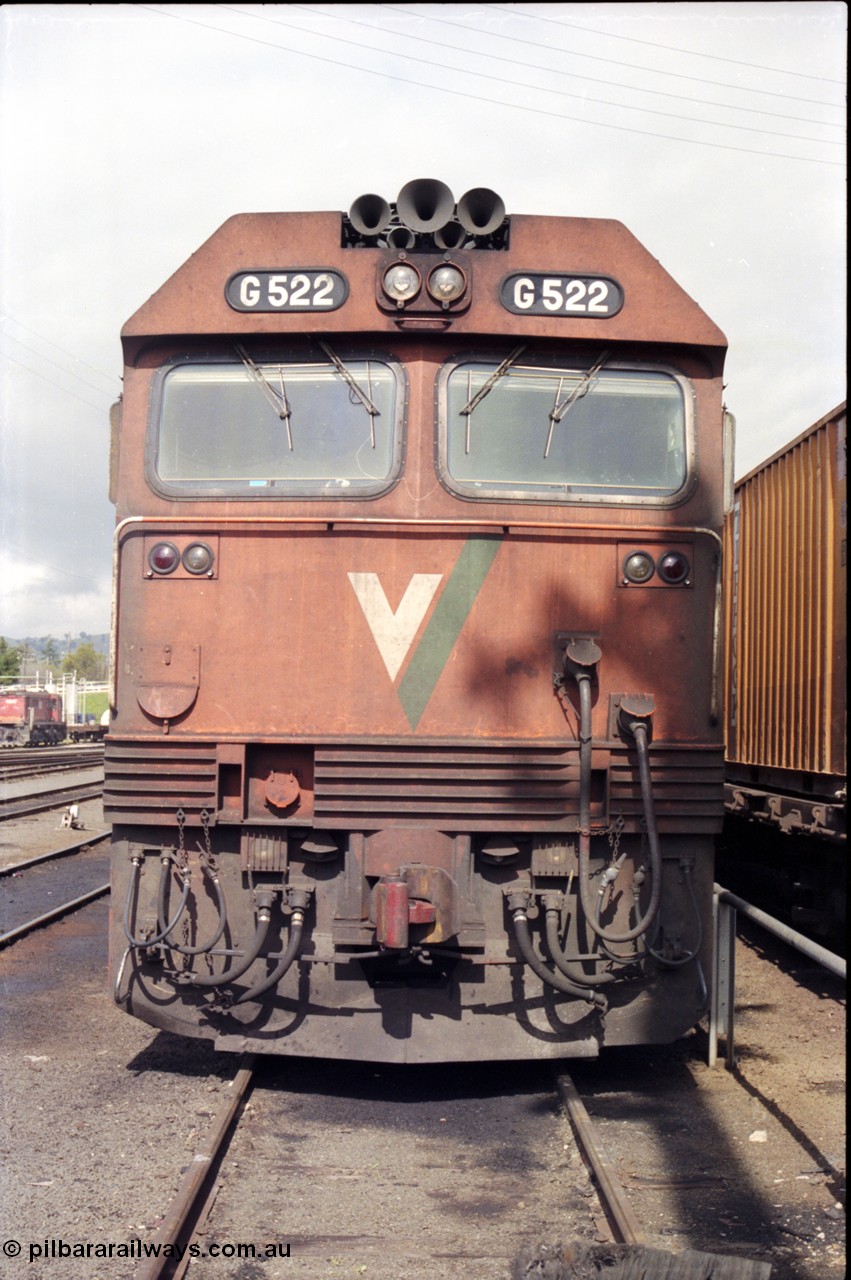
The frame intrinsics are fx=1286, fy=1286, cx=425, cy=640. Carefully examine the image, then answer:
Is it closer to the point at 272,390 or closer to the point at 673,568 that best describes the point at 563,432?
the point at 673,568

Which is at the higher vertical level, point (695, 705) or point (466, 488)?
point (466, 488)

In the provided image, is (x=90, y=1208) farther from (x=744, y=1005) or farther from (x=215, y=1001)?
(x=744, y=1005)

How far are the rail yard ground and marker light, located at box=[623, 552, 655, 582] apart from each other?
7.83ft

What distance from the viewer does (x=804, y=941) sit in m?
4.83

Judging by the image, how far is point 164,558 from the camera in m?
5.78

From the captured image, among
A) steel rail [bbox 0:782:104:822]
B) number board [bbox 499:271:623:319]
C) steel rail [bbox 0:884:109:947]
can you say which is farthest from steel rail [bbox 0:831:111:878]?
number board [bbox 499:271:623:319]

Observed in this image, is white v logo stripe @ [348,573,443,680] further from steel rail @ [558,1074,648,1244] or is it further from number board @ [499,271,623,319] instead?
steel rail @ [558,1074,648,1244]

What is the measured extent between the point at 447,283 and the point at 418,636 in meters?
1.57

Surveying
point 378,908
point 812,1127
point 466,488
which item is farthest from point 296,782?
point 812,1127

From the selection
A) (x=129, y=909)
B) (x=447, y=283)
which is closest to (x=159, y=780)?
(x=129, y=909)

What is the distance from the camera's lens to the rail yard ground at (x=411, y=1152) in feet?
14.1

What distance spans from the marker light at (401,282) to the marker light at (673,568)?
1.62m

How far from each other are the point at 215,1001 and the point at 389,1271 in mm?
1803

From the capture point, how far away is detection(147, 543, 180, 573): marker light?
227 inches
